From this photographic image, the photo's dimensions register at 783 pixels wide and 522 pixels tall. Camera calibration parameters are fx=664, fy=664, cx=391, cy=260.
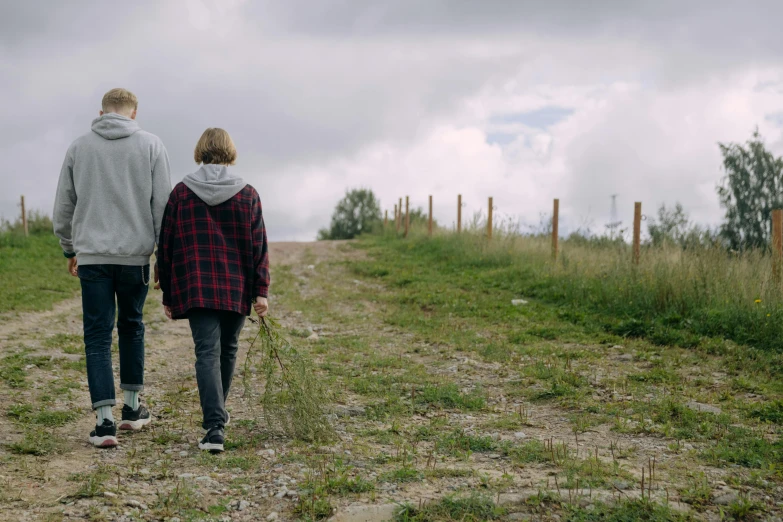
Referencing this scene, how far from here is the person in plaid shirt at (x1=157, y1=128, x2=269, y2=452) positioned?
425cm

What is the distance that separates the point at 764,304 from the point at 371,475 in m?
6.14

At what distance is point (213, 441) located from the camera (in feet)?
13.9

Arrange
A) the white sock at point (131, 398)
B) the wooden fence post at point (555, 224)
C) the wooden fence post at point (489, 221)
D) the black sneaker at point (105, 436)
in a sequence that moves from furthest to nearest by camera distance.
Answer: the wooden fence post at point (489, 221)
the wooden fence post at point (555, 224)
the white sock at point (131, 398)
the black sneaker at point (105, 436)

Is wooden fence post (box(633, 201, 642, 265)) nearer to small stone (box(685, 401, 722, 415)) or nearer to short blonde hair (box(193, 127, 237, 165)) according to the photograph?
small stone (box(685, 401, 722, 415))

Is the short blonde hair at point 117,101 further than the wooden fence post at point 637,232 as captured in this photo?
No

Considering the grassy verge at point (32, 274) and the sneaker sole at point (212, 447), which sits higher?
the grassy verge at point (32, 274)

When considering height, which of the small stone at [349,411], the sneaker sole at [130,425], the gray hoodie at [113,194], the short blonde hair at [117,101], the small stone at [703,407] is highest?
the short blonde hair at [117,101]

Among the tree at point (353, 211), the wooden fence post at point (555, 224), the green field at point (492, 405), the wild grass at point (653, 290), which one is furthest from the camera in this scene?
the tree at point (353, 211)

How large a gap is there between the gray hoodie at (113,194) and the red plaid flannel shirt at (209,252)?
21 centimetres

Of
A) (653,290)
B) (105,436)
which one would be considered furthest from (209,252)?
(653,290)

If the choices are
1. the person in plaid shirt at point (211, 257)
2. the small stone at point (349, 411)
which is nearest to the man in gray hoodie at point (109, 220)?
the person in plaid shirt at point (211, 257)

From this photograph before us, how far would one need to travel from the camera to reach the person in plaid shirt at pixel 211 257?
4.25 m

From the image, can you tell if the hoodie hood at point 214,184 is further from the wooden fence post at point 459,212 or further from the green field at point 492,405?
the wooden fence post at point 459,212

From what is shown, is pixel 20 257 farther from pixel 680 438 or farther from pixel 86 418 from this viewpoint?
pixel 680 438
